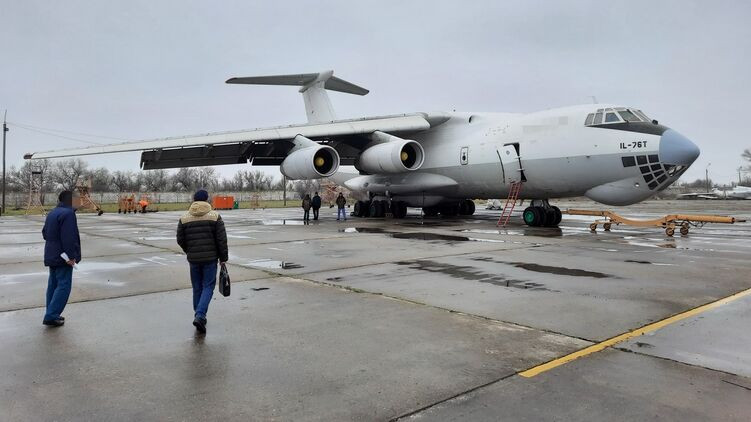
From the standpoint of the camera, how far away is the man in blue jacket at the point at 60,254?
4832 millimetres

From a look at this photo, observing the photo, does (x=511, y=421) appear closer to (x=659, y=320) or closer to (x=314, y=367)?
(x=314, y=367)

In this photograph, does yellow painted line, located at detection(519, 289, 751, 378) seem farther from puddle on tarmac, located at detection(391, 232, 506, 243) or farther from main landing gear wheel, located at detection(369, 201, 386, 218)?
main landing gear wheel, located at detection(369, 201, 386, 218)

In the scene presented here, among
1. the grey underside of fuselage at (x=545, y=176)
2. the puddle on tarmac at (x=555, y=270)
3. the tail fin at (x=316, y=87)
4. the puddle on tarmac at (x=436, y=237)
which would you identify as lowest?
the puddle on tarmac at (x=555, y=270)

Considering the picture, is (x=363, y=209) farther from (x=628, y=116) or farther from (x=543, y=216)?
(x=628, y=116)

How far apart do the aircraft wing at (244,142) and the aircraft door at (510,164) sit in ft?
12.2

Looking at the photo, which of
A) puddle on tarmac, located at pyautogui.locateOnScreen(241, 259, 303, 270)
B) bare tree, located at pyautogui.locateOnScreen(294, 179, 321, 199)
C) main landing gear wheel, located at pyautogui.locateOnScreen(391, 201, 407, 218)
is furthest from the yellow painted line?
bare tree, located at pyautogui.locateOnScreen(294, 179, 321, 199)

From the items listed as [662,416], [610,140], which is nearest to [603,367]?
[662,416]

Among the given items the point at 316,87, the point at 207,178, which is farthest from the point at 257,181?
the point at 316,87

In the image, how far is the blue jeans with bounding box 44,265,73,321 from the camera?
4.77 metres

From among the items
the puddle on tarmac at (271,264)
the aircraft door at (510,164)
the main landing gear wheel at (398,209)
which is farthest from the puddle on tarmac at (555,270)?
the main landing gear wheel at (398,209)

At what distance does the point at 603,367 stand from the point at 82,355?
3.88m

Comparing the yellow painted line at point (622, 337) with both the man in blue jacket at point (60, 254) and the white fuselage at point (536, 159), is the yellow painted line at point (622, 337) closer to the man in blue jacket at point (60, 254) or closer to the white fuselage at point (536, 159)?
the man in blue jacket at point (60, 254)

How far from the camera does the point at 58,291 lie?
480 cm

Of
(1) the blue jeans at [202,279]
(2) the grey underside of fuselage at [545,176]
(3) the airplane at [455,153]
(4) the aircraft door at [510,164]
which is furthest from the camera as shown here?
(4) the aircraft door at [510,164]
